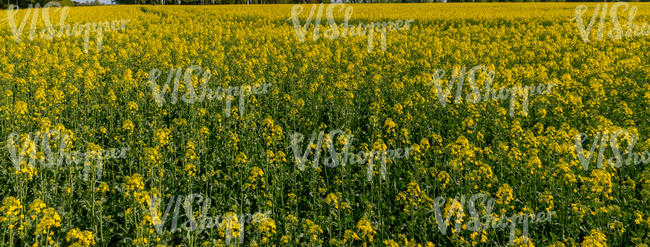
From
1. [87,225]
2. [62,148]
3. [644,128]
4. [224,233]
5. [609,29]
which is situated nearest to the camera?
[224,233]

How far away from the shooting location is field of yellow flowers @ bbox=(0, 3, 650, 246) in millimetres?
4492

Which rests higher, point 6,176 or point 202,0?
point 202,0

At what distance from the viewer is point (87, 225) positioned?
4.91 metres

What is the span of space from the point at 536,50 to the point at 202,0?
74.7 meters

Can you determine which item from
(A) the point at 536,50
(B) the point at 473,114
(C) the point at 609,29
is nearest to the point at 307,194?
(B) the point at 473,114

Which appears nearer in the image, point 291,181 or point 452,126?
point 291,181

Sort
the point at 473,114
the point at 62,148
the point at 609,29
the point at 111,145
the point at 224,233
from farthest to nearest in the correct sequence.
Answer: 1. the point at 609,29
2. the point at 473,114
3. the point at 111,145
4. the point at 62,148
5. the point at 224,233

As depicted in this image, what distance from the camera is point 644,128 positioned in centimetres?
748

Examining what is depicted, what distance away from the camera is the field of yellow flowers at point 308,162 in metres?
4.49

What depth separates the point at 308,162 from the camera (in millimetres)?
6277

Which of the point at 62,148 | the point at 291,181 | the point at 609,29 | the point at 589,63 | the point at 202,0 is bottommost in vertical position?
the point at 291,181

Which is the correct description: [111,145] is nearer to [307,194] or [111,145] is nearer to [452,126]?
[307,194]

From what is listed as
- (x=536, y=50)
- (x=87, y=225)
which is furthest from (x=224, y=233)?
(x=536, y=50)

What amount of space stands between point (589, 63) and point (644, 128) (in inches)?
230
